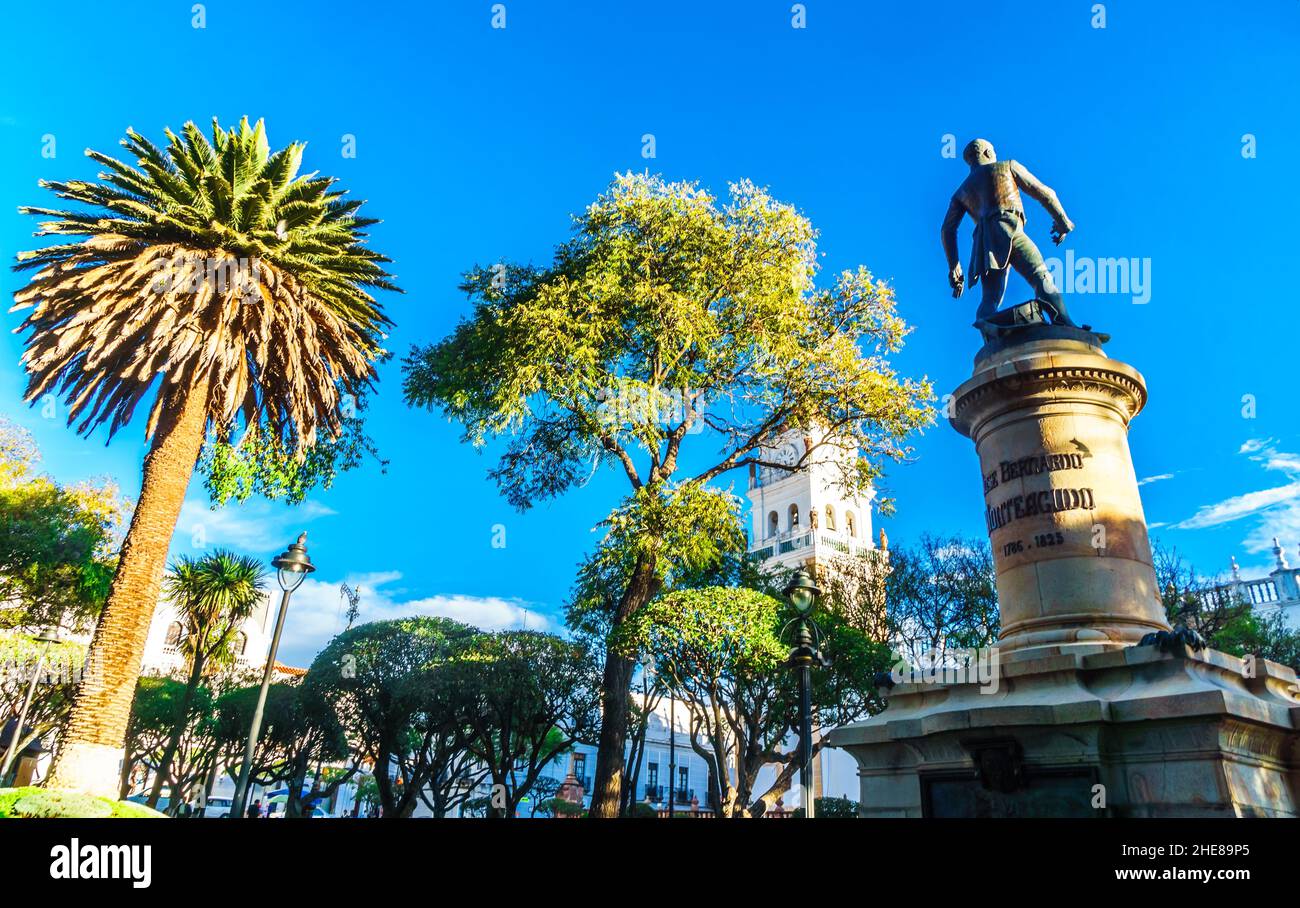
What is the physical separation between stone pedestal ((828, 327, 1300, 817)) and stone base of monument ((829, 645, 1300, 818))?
1 centimetres

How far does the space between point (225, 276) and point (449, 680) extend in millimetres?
17192

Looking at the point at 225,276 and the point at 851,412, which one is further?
the point at 851,412

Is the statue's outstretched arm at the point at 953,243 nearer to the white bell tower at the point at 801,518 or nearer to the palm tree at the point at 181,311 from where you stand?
the palm tree at the point at 181,311

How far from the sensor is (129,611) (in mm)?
14734

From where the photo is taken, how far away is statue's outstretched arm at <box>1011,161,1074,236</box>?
41.4 feet

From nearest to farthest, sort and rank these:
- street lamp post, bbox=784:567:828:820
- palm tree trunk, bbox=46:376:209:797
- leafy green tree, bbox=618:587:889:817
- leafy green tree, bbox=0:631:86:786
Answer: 1. street lamp post, bbox=784:567:828:820
2. palm tree trunk, bbox=46:376:209:797
3. leafy green tree, bbox=618:587:889:817
4. leafy green tree, bbox=0:631:86:786

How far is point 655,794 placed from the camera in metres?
54.7

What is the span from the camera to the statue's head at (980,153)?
1289 cm

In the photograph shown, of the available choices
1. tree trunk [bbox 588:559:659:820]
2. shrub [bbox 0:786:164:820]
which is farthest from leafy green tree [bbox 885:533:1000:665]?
shrub [bbox 0:786:164:820]

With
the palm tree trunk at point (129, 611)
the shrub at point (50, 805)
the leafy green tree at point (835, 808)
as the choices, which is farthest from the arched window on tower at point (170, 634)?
the shrub at point (50, 805)

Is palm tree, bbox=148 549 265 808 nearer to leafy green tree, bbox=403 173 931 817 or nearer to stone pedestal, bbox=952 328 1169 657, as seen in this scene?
leafy green tree, bbox=403 173 931 817
